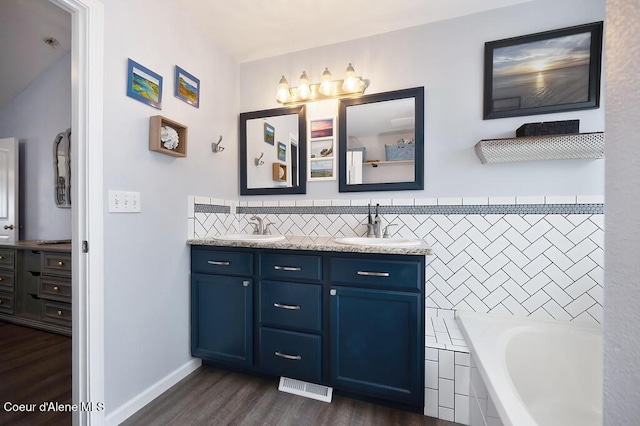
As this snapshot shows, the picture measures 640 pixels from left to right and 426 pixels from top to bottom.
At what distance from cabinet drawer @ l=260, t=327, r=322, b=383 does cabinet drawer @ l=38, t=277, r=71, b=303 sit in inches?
79.0

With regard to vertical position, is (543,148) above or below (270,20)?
below

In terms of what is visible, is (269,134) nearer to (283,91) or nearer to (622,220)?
(283,91)

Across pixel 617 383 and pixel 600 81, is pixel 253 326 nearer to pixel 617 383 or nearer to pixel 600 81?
pixel 617 383

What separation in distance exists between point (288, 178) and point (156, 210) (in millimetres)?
1024

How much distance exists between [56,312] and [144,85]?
91.2 inches

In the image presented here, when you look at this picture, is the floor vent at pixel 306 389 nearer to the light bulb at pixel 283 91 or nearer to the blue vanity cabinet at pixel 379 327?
the blue vanity cabinet at pixel 379 327

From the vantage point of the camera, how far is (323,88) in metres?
2.17

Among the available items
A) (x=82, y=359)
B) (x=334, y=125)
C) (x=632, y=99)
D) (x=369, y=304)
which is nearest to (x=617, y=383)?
(x=632, y=99)

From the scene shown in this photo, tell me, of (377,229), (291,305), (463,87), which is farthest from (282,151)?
(463,87)

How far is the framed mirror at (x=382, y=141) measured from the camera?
201 cm

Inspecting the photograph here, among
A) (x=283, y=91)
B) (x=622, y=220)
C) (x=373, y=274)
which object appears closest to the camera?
(x=622, y=220)

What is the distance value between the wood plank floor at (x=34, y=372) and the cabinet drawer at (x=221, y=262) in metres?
1.00

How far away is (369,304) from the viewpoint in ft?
5.03

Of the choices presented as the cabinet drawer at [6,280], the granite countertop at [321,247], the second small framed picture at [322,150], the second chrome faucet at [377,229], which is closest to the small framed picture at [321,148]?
the second small framed picture at [322,150]
